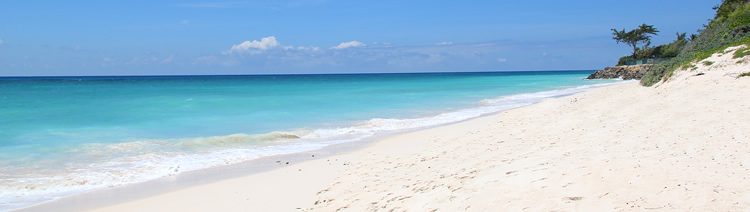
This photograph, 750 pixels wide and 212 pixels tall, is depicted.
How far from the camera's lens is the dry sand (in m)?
4.52

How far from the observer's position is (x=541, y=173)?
554 cm

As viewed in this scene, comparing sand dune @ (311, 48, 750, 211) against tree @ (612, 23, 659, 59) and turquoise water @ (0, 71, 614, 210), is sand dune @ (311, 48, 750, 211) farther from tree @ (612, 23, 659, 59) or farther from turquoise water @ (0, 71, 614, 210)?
tree @ (612, 23, 659, 59)

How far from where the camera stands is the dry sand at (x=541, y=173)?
452 cm

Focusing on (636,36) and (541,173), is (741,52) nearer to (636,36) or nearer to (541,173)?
(541,173)

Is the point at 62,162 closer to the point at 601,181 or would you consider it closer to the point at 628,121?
the point at 601,181

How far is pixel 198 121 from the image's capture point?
1848cm

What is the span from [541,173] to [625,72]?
59292 millimetres

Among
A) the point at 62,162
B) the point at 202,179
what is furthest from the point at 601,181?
the point at 62,162

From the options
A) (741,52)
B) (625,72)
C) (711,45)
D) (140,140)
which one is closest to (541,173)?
(140,140)

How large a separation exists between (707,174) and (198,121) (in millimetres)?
17141

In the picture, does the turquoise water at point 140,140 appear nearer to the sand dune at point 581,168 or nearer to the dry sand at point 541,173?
the dry sand at point 541,173

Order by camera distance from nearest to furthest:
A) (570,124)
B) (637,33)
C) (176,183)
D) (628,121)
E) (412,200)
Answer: (412,200) → (176,183) → (628,121) → (570,124) → (637,33)

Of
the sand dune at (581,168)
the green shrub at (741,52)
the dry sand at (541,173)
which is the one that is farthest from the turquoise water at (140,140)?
the green shrub at (741,52)

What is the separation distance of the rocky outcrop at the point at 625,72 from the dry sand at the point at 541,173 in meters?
46.5
